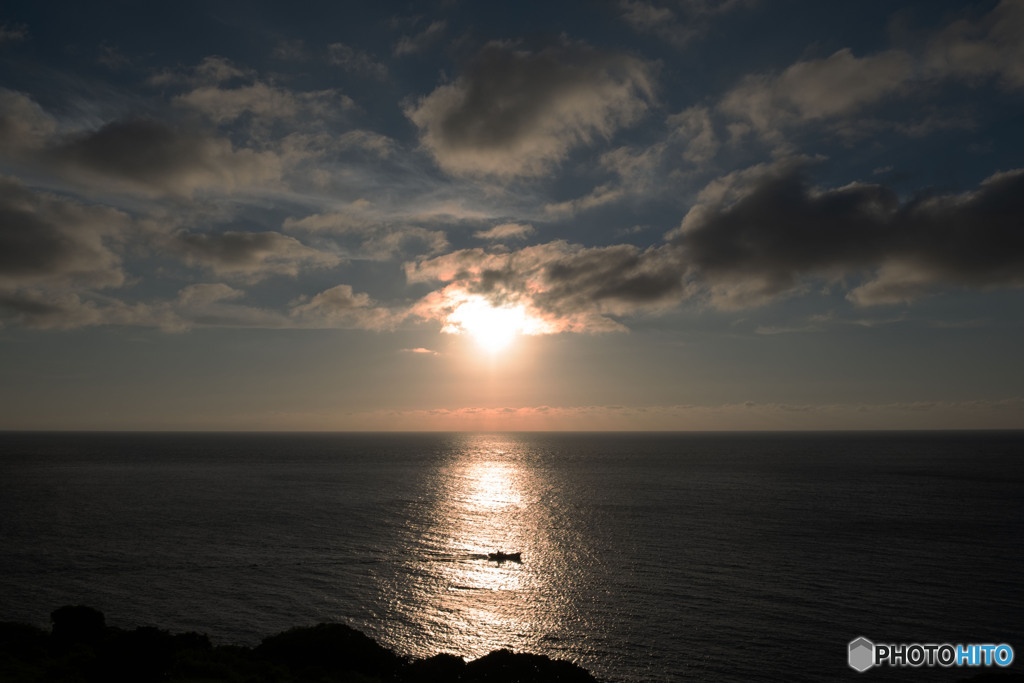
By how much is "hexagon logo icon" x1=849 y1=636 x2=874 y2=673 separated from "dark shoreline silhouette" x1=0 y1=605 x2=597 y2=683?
24150mm

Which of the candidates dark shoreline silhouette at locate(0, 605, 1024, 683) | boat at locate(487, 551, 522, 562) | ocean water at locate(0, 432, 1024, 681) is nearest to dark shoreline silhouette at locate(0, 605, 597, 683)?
dark shoreline silhouette at locate(0, 605, 1024, 683)

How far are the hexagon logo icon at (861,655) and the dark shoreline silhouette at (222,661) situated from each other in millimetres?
24150

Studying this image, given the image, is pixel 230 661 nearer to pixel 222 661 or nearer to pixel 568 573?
pixel 222 661

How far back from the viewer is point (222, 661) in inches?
1523

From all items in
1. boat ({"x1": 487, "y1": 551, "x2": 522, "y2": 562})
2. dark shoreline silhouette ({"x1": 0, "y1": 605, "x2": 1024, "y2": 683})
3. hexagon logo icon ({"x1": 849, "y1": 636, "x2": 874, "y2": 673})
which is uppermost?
dark shoreline silhouette ({"x1": 0, "y1": 605, "x2": 1024, "y2": 683})

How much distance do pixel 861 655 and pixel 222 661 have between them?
157ft

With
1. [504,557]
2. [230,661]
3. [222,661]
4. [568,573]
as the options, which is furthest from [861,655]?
[222,661]

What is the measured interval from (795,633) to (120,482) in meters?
185

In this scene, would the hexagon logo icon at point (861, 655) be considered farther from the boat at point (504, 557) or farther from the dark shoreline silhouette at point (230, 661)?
the boat at point (504, 557)

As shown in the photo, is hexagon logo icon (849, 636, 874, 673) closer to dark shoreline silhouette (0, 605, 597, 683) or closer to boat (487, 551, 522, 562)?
dark shoreline silhouette (0, 605, 597, 683)

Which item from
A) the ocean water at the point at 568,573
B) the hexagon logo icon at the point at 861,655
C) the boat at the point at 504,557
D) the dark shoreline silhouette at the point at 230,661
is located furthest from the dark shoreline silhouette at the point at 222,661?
the boat at the point at 504,557

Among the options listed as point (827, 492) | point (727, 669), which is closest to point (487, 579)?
point (727, 669)

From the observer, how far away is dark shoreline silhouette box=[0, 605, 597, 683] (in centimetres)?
3525

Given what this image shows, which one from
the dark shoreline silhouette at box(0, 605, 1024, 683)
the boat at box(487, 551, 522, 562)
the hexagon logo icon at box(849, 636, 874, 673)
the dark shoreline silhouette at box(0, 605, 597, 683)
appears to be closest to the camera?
the dark shoreline silhouette at box(0, 605, 1024, 683)
